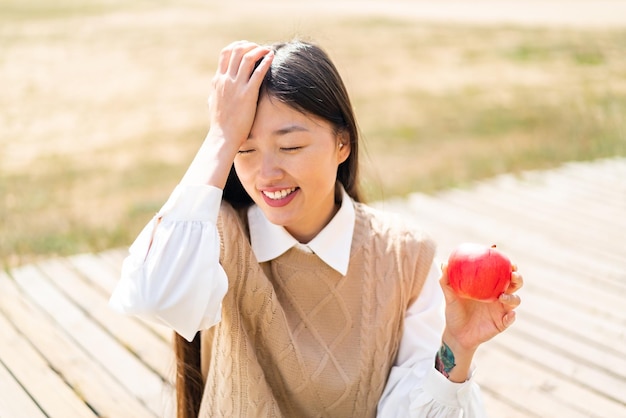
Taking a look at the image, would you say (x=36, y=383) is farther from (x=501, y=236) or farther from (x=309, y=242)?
(x=501, y=236)

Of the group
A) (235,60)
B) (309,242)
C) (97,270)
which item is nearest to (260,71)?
(235,60)

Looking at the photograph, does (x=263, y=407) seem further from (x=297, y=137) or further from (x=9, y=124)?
(x=9, y=124)

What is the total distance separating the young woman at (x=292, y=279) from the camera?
6.12ft

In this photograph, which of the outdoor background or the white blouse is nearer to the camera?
the white blouse

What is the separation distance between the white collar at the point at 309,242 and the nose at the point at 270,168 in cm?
21

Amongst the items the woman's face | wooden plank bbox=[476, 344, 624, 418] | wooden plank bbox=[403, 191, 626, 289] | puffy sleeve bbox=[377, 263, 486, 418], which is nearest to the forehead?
the woman's face

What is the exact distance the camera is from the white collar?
85.6 inches

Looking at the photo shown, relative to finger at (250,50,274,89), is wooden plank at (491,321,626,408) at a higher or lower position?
lower

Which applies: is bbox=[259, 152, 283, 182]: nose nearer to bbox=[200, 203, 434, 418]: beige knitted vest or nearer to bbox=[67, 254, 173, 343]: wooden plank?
bbox=[200, 203, 434, 418]: beige knitted vest

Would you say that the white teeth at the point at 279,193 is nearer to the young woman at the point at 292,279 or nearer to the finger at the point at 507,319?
the young woman at the point at 292,279

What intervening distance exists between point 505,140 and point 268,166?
5.81 m

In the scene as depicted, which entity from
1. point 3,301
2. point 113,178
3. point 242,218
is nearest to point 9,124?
point 113,178

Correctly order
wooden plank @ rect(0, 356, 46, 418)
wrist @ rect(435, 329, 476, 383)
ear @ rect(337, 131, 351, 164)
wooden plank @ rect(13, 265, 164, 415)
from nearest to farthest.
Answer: wrist @ rect(435, 329, 476, 383) → ear @ rect(337, 131, 351, 164) → wooden plank @ rect(0, 356, 46, 418) → wooden plank @ rect(13, 265, 164, 415)

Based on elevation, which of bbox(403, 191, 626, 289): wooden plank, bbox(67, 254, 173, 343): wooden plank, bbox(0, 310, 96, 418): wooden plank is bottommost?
bbox(67, 254, 173, 343): wooden plank
